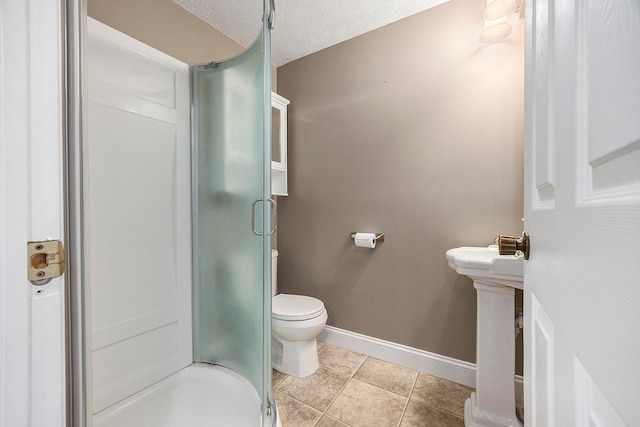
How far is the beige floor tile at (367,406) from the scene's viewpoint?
4.32 ft

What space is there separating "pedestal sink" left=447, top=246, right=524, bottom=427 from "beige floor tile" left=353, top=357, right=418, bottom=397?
39 centimetres

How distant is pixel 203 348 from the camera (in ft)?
4.93

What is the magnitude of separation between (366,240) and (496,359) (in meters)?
0.95

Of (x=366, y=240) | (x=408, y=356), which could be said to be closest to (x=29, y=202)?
(x=366, y=240)

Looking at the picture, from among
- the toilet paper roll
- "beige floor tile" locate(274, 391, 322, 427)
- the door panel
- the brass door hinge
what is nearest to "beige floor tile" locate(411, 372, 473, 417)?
"beige floor tile" locate(274, 391, 322, 427)

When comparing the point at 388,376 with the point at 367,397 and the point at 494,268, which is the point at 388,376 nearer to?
the point at 367,397

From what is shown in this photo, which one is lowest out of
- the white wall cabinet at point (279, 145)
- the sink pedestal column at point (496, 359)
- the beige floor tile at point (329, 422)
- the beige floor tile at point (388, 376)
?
the beige floor tile at point (329, 422)

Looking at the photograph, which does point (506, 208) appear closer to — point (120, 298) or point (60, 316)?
point (60, 316)

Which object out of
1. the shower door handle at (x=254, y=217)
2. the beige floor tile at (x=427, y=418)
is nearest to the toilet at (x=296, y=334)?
the shower door handle at (x=254, y=217)

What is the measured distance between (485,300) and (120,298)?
1.79 m

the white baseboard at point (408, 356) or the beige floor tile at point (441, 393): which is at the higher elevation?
the white baseboard at point (408, 356)

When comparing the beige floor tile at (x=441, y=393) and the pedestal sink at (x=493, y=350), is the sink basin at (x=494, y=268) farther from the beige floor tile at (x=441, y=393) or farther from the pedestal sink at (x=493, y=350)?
the beige floor tile at (x=441, y=393)

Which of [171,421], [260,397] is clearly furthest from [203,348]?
[260,397]

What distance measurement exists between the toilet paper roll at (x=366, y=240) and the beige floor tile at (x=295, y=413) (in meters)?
1.03
